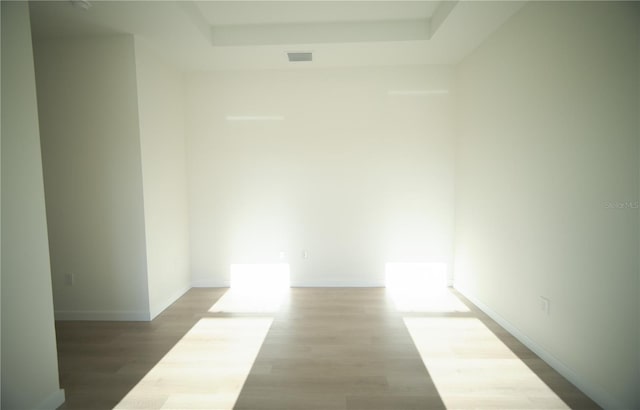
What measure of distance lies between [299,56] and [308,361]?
308 cm

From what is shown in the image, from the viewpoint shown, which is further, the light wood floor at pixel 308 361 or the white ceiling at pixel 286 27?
the white ceiling at pixel 286 27

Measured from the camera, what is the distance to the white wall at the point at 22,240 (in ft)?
5.20

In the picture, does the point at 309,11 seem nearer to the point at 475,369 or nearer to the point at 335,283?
the point at 335,283

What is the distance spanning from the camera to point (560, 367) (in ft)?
7.07

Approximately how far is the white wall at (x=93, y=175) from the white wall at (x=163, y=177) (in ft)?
0.30

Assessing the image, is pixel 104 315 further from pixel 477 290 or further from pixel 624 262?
pixel 624 262

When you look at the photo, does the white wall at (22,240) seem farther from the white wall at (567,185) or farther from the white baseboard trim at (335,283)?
the white wall at (567,185)

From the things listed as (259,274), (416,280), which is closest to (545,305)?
(416,280)

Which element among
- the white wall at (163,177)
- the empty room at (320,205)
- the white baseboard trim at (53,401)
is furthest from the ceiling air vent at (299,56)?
the white baseboard trim at (53,401)

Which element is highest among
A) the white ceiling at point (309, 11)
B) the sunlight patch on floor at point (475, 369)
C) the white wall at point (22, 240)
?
the white ceiling at point (309, 11)

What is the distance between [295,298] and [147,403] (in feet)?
6.21

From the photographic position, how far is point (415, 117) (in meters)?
3.81

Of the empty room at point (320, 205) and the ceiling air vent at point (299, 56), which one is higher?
the ceiling air vent at point (299, 56)

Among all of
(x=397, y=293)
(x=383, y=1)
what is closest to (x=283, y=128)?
(x=383, y=1)
